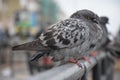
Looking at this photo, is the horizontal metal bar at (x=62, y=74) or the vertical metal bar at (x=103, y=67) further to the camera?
the vertical metal bar at (x=103, y=67)

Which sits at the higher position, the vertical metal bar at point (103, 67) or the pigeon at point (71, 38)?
the pigeon at point (71, 38)

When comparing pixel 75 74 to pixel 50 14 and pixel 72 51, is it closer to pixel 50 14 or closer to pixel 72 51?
pixel 72 51

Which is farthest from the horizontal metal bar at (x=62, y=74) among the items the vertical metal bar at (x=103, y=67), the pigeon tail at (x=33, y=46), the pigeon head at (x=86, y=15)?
the vertical metal bar at (x=103, y=67)

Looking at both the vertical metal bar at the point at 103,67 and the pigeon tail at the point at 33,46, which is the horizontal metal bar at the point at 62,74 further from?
the vertical metal bar at the point at 103,67

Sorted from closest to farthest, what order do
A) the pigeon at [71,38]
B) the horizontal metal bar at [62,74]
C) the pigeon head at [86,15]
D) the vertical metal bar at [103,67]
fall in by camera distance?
the horizontal metal bar at [62,74] → the pigeon at [71,38] → the pigeon head at [86,15] → the vertical metal bar at [103,67]

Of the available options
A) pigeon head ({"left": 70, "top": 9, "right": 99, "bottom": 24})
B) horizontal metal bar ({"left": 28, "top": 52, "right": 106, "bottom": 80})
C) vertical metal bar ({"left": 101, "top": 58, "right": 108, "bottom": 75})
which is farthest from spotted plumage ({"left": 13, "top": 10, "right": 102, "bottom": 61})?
vertical metal bar ({"left": 101, "top": 58, "right": 108, "bottom": 75})

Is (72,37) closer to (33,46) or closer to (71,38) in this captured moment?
(71,38)

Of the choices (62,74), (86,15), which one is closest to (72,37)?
(86,15)
